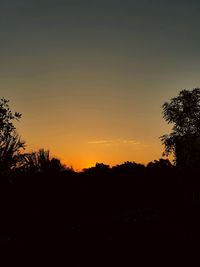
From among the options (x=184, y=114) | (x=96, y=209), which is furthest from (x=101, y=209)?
(x=184, y=114)

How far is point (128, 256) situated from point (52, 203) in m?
6.53

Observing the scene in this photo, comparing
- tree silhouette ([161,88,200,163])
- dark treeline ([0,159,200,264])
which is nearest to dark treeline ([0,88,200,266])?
dark treeline ([0,159,200,264])

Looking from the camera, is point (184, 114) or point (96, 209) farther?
point (184, 114)

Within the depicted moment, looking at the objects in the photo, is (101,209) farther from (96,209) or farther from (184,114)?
(184,114)

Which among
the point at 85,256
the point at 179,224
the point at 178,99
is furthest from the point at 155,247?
the point at 178,99

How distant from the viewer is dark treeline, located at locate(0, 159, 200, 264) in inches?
400

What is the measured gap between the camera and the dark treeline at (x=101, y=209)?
10.2 metres

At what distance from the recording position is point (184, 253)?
8688 millimetres

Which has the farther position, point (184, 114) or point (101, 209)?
point (184, 114)

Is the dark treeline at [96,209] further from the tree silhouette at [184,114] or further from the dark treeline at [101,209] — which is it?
the tree silhouette at [184,114]

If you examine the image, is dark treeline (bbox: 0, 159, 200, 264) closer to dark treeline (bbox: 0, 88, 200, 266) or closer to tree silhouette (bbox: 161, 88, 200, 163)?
dark treeline (bbox: 0, 88, 200, 266)

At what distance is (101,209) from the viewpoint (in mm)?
15320

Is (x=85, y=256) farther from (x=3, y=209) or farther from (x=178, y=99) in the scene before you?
(x=178, y=99)

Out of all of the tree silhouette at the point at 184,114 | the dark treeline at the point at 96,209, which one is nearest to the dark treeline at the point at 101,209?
the dark treeline at the point at 96,209
